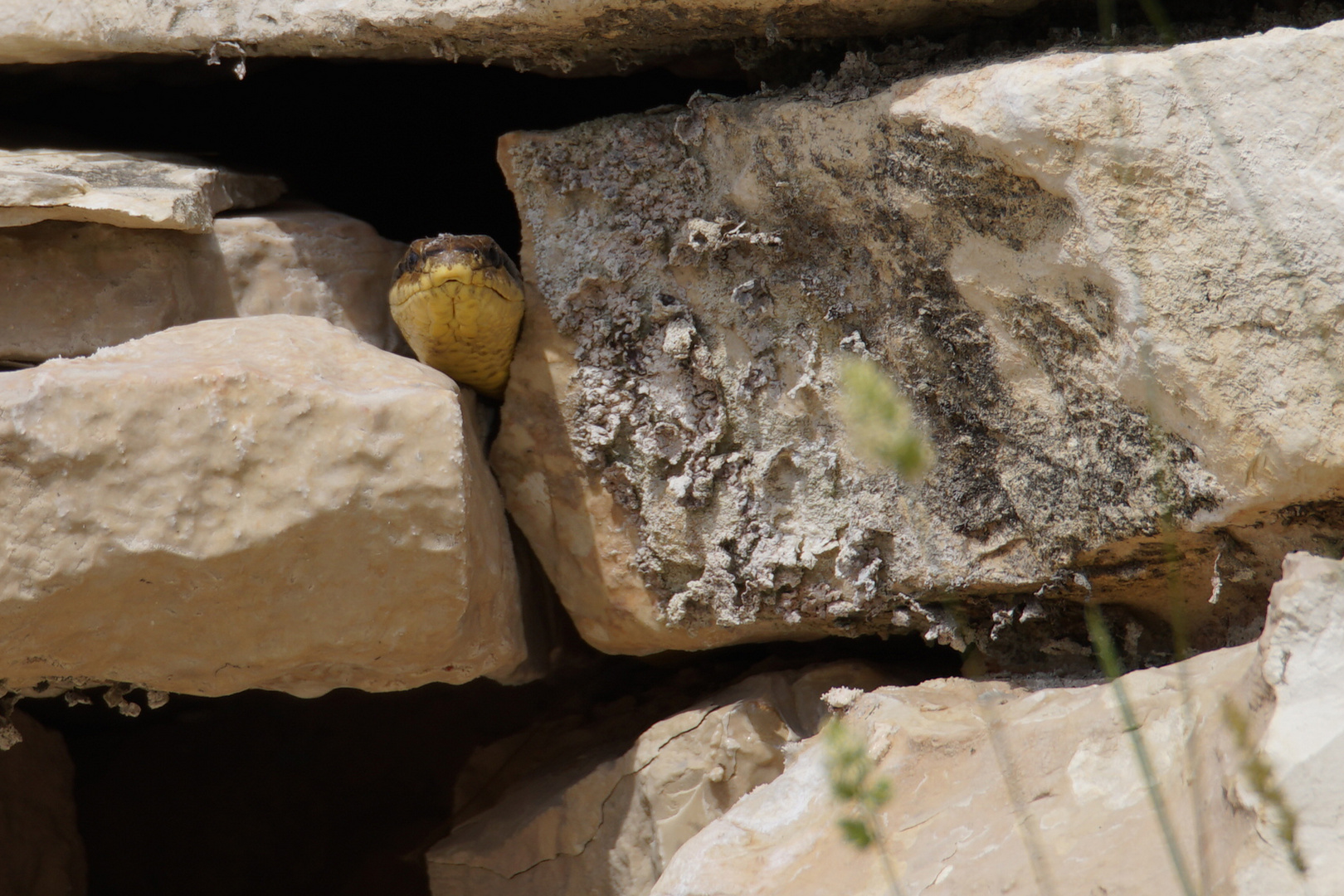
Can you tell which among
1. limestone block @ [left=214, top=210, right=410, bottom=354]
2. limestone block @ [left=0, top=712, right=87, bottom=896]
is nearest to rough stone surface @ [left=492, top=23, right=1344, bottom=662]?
limestone block @ [left=214, top=210, right=410, bottom=354]

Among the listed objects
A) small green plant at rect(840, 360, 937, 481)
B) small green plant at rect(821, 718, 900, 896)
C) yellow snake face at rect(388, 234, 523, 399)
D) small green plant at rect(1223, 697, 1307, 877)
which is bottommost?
small green plant at rect(1223, 697, 1307, 877)

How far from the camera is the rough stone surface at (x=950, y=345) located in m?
1.32

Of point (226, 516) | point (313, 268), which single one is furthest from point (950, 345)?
point (313, 268)

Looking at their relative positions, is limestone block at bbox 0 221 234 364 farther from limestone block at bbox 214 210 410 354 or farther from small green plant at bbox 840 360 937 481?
small green plant at bbox 840 360 937 481

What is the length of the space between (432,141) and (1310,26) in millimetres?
2240

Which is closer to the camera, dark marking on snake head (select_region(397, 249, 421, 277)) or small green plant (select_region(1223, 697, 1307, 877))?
small green plant (select_region(1223, 697, 1307, 877))

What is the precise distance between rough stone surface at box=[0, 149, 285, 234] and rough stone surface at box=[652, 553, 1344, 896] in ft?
5.31

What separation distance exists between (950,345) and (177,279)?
160cm

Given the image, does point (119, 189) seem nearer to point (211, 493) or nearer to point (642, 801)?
point (211, 493)

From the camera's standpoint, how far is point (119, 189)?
2012 millimetres

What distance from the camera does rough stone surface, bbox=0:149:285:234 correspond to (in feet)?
6.19

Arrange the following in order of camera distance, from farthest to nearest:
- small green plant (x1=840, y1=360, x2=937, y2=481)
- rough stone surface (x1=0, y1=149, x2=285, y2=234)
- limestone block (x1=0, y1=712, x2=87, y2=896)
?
limestone block (x1=0, y1=712, x2=87, y2=896) → rough stone surface (x1=0, y1=149, x2=285, y2=234) → small green plant (x1=840, y1=360, x2=937, y2=481)

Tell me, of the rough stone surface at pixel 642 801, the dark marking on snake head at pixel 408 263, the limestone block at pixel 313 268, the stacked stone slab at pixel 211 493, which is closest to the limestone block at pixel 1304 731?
the rough stone surface at pixel 642 801

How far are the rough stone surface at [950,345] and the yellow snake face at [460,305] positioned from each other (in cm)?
7
